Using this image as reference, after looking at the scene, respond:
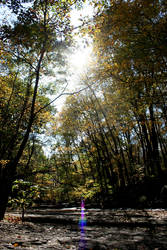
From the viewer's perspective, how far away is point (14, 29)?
595cm

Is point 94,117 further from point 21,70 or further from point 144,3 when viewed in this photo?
point 144,3

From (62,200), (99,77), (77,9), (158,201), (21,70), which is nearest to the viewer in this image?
(77,9)

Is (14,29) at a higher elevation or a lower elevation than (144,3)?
lower

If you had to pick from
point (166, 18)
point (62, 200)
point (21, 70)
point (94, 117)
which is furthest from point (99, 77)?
point (62, 200)

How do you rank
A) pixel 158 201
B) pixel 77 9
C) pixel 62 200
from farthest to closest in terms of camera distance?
pixel 62 200 < pixel 158 201 < pixel 77 9

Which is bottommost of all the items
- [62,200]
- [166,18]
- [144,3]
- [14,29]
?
[62,200]

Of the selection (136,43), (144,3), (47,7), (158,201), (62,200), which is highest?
(47,7)

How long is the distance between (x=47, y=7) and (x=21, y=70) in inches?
206

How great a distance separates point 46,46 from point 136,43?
150 inches

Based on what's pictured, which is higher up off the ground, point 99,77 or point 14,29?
point 14,29

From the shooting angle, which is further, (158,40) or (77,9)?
(77,9)

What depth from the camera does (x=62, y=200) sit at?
1184 inches

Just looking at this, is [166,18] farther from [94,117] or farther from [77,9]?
[94,117]

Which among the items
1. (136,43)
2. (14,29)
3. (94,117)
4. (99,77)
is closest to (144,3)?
(136,43)
